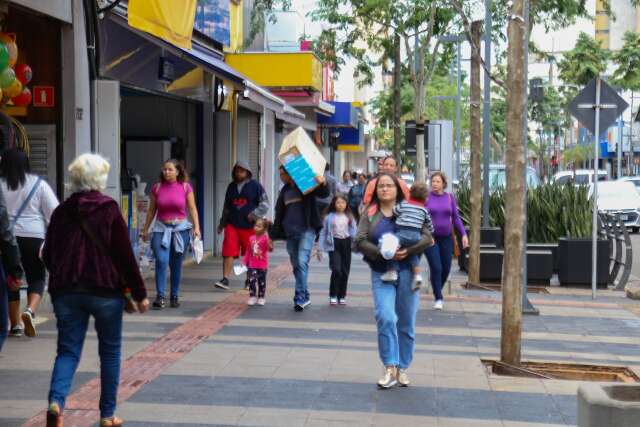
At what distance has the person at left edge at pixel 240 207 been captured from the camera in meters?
13.0

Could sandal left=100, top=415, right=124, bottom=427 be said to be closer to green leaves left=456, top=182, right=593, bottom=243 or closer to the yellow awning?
the yellow awning

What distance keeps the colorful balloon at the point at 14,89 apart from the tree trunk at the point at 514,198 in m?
4.74

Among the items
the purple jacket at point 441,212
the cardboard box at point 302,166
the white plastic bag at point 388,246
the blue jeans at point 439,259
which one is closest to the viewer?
the white plastic bag at point 388,246

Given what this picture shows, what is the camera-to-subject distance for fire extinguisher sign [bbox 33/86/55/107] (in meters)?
11.8

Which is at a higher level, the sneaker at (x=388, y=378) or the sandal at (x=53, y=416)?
the sandal at (x=53, y=416)

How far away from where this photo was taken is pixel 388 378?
7.62 metres

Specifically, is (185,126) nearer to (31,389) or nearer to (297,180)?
(297,180)

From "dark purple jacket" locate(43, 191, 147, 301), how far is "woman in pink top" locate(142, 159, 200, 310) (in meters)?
5.48

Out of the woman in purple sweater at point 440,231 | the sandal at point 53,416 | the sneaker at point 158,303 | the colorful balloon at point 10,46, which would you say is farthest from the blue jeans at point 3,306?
the woman in purple sweater at point 440,231

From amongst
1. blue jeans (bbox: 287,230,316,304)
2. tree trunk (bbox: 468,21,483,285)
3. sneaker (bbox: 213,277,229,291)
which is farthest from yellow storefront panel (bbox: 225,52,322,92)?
blue jeans (bbox: 287,230,316,304)

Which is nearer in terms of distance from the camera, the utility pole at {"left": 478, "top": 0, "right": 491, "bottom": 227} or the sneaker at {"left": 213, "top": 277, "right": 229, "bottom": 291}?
the sneaker at {"left": 213, "top": 277, "right": 229, "bottom": 291}

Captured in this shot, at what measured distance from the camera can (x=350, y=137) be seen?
44125mm

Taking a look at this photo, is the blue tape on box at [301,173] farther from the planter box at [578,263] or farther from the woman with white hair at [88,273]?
the woman with white hair at [88,273]

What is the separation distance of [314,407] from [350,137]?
123 feet
